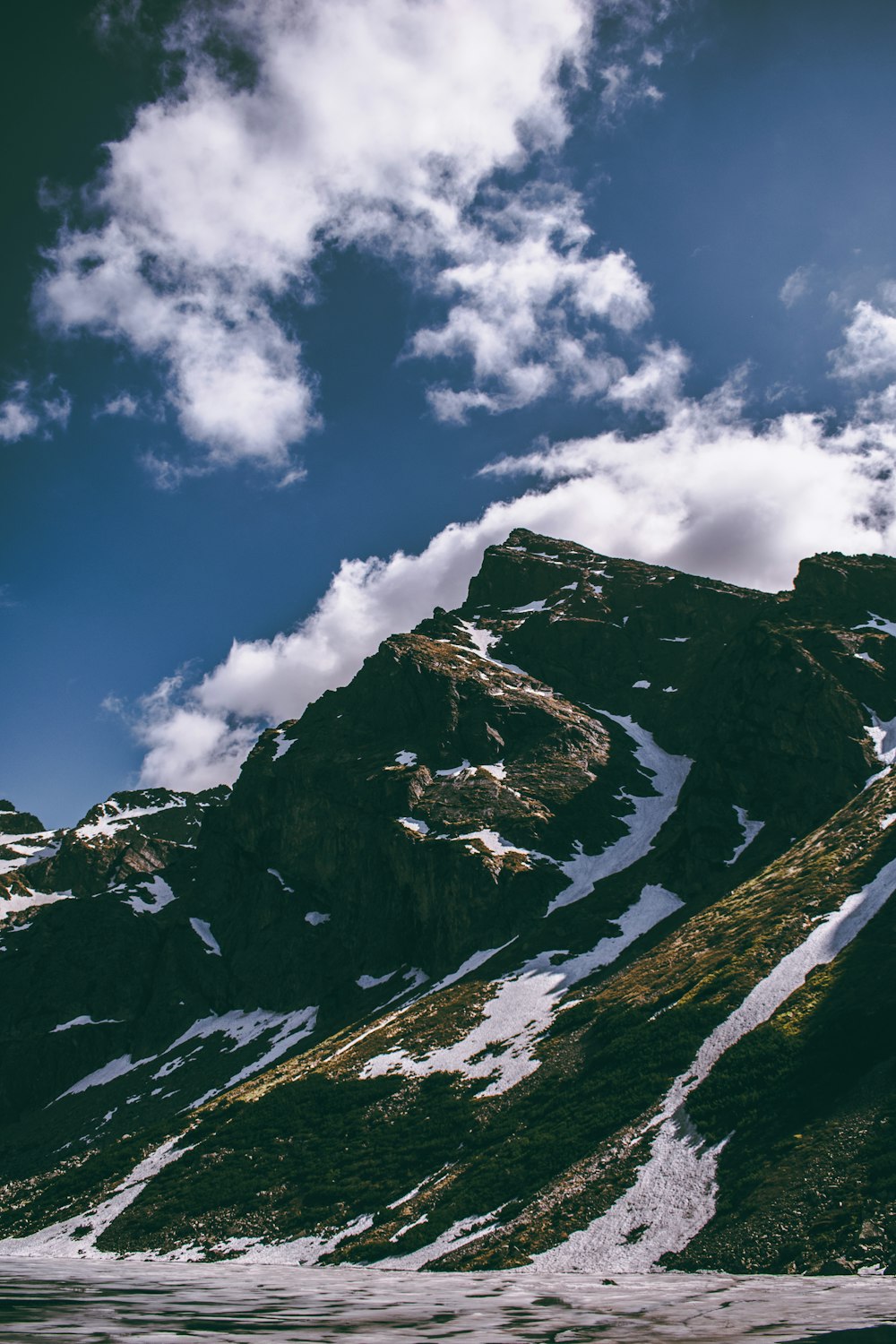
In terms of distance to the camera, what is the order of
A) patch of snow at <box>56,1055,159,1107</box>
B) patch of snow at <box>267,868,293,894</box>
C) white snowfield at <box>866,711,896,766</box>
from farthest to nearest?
patch of snow at <box>267,868,293,894</box>, patch of snow at <box>56,1055,159,1107</box>, white snowfield at <box>866,711,896,766</box>

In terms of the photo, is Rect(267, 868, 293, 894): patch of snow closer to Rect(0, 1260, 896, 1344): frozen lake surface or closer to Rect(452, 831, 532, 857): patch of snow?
Rect(452, 831, 532, 857): patch of snow

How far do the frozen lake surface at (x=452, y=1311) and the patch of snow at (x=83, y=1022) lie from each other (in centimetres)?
12154

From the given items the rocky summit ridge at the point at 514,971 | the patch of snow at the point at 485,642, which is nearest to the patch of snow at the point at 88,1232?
the rocky summit ridge at the point at 514,971

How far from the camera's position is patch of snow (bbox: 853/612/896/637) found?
134 meters

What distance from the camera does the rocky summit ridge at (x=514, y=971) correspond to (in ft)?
110

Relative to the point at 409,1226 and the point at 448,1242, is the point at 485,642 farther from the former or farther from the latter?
the point at 448,1242

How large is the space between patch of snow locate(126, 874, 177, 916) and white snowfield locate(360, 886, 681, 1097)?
81.2m

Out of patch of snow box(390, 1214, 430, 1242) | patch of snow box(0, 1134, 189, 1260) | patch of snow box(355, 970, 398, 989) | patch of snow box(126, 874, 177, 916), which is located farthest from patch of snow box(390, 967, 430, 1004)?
patch of snow box(126, 874, 177, 916)

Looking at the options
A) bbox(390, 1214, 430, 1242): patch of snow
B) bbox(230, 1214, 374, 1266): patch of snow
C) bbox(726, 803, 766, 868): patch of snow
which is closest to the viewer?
bbox(390, 1214, 430, 1242): patch of snow

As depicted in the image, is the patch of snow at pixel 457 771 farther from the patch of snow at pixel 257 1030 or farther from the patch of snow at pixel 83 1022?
the patch of snow at pixel 83 1022

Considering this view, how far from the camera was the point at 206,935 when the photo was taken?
13500cm

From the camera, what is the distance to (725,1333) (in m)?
10.1

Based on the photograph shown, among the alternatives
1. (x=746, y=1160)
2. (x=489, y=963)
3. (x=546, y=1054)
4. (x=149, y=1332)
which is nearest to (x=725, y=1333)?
(x=149, y=1332)

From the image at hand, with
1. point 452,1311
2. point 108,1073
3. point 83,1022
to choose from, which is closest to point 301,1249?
point 452,1311
